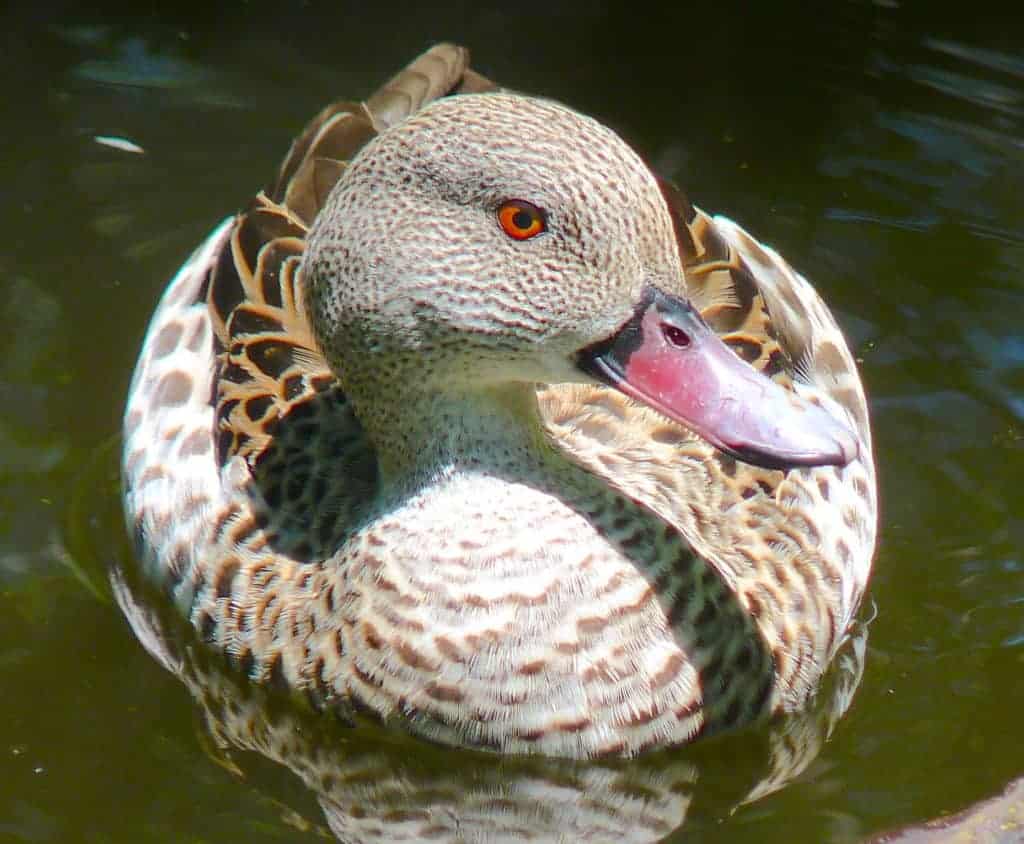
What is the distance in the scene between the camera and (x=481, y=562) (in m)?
4.77

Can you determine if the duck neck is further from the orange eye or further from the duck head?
the orange eye

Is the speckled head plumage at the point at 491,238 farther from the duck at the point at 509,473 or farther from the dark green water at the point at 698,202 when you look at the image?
the dark green water at the point at 698,202

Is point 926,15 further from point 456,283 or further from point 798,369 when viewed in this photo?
point 456,283

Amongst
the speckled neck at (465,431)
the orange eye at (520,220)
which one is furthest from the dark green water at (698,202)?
the orange eye at (520,220)

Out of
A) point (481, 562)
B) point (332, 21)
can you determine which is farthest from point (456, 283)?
point (332, 21)

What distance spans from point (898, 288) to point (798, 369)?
1343mm

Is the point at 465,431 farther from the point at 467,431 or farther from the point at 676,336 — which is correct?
the point at 676,336

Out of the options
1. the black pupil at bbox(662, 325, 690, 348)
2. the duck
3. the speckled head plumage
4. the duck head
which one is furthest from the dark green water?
the speckled head plumage

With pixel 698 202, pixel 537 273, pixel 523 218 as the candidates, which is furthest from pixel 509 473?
pixel 698 202

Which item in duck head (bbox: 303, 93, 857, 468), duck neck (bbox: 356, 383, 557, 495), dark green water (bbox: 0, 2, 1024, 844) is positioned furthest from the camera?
dark green water (bbox: 0, 2, 1024, 844)

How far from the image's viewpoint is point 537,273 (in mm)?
4473

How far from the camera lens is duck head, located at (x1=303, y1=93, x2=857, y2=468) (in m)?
4.39

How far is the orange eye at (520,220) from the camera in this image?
4453mm

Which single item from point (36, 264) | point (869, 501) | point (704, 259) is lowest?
point (36, 264)
